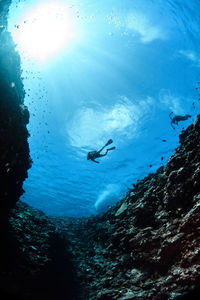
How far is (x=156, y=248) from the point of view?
6.59 metres

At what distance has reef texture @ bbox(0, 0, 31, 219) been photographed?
22.0 ft

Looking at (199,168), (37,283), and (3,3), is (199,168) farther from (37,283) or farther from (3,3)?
(3,3)

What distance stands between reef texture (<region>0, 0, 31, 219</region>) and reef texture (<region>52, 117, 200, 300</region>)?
5141mm

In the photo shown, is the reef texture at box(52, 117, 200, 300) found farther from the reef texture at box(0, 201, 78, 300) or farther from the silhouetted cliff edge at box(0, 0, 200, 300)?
the reef texture at box(0, 201, 78, 300)

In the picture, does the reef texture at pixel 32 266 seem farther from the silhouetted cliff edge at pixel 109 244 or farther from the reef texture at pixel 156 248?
the reef texture at pixel 156 248

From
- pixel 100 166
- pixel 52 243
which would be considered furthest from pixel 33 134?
pixel 52 243

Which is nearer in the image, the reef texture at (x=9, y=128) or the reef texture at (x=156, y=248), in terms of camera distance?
the reef texture at (x=156, y=248)

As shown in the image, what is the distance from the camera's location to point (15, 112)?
7.40m

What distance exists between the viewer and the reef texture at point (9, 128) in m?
6.71

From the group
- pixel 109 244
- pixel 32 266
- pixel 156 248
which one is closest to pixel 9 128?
pixel 32 266

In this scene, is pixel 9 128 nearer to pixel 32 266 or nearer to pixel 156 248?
pixel 32 266

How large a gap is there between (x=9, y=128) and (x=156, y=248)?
7.13 metres

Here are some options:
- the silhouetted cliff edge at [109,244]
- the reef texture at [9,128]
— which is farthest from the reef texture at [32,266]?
the reef texture at [9,128]

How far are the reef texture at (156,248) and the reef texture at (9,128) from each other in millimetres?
5141
